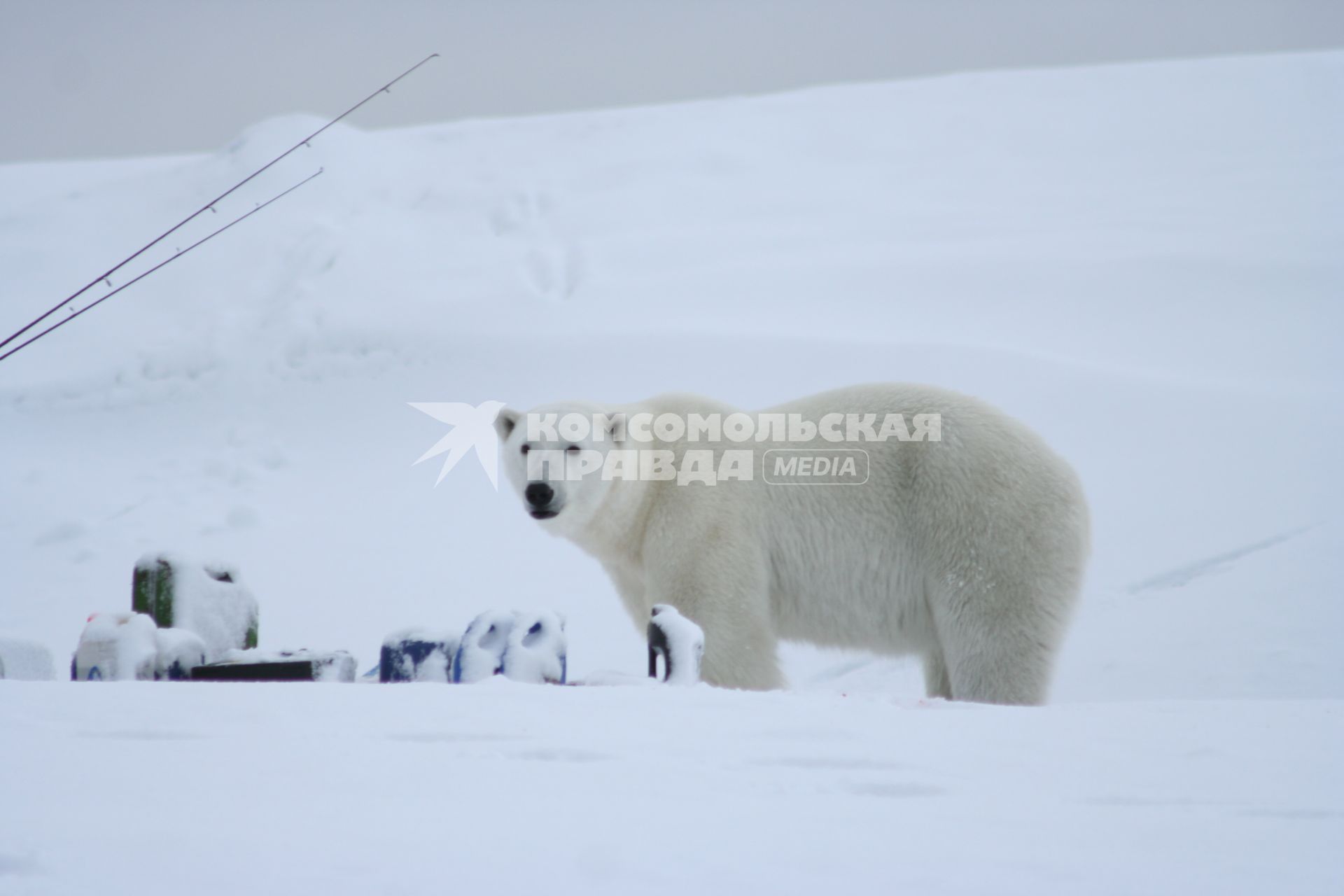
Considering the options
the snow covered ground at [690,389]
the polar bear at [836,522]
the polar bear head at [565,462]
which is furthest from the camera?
the polar bear head at [565,462]

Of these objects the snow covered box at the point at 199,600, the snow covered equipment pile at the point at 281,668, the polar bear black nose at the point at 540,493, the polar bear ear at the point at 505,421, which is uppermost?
the polar bear ear at the point at 505,421

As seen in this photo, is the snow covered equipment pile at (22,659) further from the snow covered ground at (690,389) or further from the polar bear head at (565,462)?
the polar bear head at (565,462)

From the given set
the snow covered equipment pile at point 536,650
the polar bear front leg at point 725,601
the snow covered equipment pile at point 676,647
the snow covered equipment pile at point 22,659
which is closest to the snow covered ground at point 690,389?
the snow covered equipment pile at point 676,647

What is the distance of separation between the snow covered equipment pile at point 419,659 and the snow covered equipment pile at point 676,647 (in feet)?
1.92

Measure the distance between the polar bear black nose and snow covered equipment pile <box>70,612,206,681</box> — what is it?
4.11 ft

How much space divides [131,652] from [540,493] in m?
1.46

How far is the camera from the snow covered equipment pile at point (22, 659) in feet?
11.1

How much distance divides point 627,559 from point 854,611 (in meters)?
0.87

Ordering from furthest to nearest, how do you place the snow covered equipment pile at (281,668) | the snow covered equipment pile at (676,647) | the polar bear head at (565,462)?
the polar bear head at (565,462) < the snow covered equipment pile at (281,668) < the snow covered equipment pile at (676,647)

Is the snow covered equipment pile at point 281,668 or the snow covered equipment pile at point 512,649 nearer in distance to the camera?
the snow covered equipment pile at point 512,649

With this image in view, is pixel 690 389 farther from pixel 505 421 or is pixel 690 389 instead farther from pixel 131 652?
pixel 131 652

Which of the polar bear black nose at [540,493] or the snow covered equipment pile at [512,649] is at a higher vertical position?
the polar bear black nose at [540,493]

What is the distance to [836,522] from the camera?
14.2 feet

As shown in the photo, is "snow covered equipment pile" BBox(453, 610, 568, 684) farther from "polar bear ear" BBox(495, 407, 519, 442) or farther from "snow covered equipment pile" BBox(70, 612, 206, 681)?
"polar bear ear" BBox(495, 407, 519, 442)
